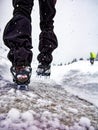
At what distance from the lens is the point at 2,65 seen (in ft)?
13.2

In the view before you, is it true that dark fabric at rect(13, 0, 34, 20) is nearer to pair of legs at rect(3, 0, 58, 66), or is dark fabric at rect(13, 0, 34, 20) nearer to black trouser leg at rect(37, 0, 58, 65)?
pair of legs at rect(3, 0, 58, 66)

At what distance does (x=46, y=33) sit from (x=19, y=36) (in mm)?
881

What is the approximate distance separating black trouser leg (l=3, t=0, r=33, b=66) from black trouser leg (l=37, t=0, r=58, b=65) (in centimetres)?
68

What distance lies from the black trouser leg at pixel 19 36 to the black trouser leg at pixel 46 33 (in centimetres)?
68

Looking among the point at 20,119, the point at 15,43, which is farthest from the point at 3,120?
the point at 15,43

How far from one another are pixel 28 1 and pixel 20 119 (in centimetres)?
136

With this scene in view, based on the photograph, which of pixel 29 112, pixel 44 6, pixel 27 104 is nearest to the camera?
pixel 29 112

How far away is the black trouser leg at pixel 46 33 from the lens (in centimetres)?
284

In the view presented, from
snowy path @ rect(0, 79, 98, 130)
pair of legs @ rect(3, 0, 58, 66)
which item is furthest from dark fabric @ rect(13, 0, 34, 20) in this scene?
snowy path @ rect(0, 79, 98, 130)

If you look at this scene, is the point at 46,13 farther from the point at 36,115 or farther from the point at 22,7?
the point at 36,115

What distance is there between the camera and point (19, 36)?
6.77 ft

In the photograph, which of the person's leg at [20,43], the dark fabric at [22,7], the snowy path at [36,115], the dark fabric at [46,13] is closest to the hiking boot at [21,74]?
the person's leg at [20,43]

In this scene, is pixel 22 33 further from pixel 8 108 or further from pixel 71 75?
pixel 71 75

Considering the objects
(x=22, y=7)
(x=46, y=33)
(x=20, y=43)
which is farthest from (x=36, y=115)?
(x=46, y=33)
